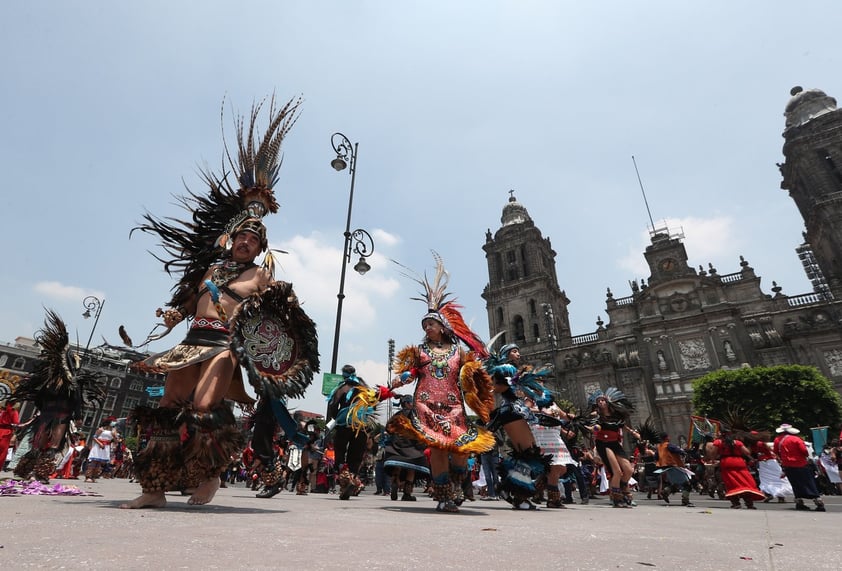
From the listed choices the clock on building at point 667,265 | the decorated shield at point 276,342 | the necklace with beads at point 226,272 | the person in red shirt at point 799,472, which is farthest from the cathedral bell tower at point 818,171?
the necklace with beads at point 226,272

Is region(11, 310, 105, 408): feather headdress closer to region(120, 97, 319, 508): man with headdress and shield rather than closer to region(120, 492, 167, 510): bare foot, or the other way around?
region(120, 97, 319, 508): man with headdress and shield

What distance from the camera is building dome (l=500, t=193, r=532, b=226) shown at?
179 feet

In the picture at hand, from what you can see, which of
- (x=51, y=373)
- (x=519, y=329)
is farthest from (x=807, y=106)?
Answer: (x=51, y=373)

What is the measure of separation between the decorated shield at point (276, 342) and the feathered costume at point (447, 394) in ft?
4.51

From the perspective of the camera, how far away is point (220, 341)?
3.29 meters

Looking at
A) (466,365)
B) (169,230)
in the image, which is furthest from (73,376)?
(466,365)

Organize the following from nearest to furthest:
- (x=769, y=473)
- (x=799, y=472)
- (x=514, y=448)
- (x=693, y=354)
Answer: (x=514, y=448) < (x=799, y=472) < (x=769, y=473) < (x=693, y=354)

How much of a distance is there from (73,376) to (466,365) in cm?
652

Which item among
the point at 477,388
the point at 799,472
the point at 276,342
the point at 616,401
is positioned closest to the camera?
the point at 276,342

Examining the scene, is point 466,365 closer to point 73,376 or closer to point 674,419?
point 73,376

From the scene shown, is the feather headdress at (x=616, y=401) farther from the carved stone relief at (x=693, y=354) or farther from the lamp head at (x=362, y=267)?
the carved stone relief at (x=693, y=354)

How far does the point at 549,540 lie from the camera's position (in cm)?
211

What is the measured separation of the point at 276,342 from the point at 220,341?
1.35 feet

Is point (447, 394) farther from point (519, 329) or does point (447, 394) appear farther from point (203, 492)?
point (519, 329)
